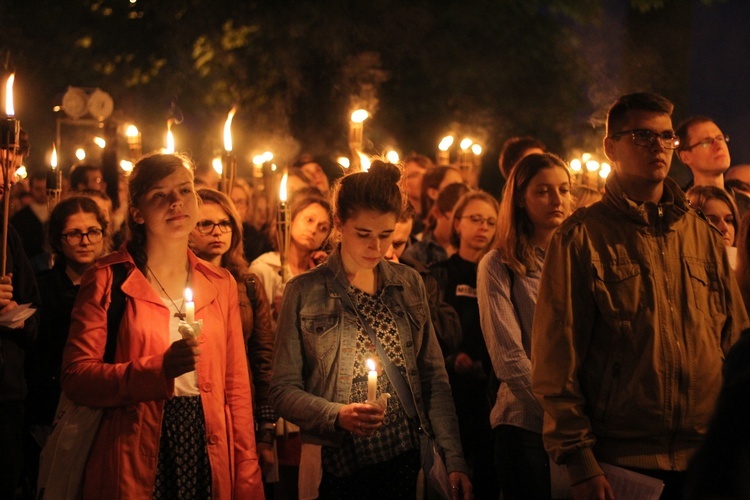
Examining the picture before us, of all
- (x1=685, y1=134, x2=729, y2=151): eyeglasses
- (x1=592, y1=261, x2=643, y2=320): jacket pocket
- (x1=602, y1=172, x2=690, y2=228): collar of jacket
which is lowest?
(x1=592, y1=261, x2=643, y2=320): jacket pocket

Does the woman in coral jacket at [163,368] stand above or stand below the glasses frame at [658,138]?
below

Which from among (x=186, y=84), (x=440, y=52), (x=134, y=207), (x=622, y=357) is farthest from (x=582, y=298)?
(x=186, y=84)

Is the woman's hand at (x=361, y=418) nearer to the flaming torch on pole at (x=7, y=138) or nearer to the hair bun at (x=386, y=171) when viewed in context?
the hair bun at (x=386, y=171)

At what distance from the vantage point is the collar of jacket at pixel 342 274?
420 centimetres

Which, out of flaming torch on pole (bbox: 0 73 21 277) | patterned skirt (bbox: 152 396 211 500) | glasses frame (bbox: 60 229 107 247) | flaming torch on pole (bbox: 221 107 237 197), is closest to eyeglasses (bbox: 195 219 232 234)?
flaming torch on pole (bbox: 221 107 237 197)

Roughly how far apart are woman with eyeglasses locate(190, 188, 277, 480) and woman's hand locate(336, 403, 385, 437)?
1181mm

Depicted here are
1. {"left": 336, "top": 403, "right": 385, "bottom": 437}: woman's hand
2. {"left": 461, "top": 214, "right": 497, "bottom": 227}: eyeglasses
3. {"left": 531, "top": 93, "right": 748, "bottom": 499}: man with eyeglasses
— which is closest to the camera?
{"left": 531, "top": 93, "right": 748, "bottom": 499}: man with eyeglasses

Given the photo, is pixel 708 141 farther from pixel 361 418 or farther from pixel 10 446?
pixel 10 446

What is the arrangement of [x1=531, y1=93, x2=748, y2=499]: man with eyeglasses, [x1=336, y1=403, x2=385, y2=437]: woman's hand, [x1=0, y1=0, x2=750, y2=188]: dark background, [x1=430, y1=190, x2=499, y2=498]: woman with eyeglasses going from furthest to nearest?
[x1=0, y1=0, x2=750, y2=188]: dark background
[x1=430, y1=190, x2=499, y2=498]: woman with eyeglasses
[x1=336, y1=403, x2=385, y2=437]: woman's hand
[x1=531, y1=93, x2=748, y2=499]: man with eyeglasses

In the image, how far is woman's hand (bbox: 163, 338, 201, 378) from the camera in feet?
11.8

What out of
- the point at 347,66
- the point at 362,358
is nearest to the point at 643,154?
the point at 362,358

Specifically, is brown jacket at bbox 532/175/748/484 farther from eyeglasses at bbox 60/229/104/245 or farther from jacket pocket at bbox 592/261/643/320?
eyeglasses at bbox 60/229/104/245

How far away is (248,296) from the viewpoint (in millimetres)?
5215

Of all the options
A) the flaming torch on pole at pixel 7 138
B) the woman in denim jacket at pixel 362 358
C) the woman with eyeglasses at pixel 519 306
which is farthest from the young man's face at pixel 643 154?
the flaming torch on pole at pixel 7 138
